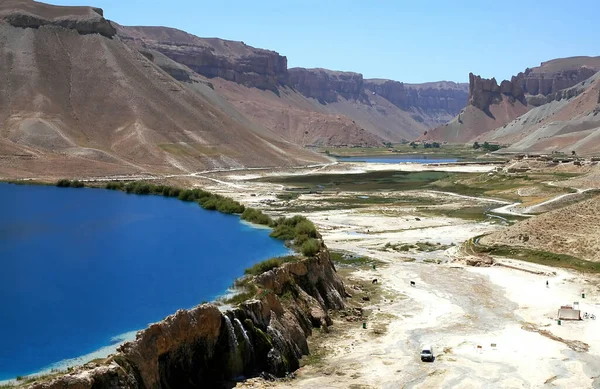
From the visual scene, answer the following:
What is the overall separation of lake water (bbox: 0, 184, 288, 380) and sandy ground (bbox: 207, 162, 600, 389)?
283 inches

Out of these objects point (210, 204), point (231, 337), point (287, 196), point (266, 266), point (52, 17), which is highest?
point (52, 17)

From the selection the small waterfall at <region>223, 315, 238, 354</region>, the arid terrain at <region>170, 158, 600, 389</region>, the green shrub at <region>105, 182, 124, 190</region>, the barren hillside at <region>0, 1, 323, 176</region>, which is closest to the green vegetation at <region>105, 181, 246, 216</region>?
the green shrub at <region>105, 182, 124, 190</region>

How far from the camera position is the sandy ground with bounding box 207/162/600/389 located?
3012cm

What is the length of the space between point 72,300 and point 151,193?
221 feet

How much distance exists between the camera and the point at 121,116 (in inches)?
5999

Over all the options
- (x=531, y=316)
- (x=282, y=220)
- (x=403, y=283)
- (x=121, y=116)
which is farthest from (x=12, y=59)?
(x=531, y=316)

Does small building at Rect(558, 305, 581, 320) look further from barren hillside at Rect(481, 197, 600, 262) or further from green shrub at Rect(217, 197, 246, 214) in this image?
green shrub at Rect(217, 197, 246, 214)

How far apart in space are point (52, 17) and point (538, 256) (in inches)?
5696

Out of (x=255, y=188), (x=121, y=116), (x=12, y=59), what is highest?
(x=12, y=59)

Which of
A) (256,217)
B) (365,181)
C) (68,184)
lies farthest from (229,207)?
(365,181)

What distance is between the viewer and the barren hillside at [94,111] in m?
129

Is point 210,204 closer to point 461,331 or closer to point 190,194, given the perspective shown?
point 190,194

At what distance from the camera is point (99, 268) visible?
4516 cm

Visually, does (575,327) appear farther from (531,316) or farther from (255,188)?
(255,188)
